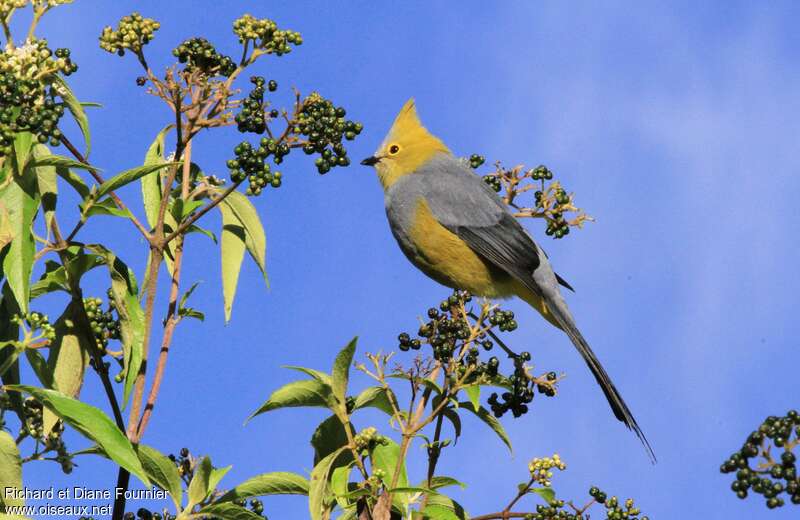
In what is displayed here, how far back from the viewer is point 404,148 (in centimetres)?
929

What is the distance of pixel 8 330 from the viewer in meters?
4.88

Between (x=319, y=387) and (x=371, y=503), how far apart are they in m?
0.57

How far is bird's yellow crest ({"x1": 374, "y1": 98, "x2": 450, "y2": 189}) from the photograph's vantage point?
919 centimetres

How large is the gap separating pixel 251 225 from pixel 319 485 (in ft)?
5.02

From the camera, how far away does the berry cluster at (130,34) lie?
4.98 meters

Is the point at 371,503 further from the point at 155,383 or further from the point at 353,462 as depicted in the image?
the point at 155,383

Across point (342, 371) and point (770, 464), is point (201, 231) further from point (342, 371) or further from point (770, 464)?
point (770, 464)

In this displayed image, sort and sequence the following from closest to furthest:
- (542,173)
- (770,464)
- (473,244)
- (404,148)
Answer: (770,464), (542,173), (473,244), (404,148)

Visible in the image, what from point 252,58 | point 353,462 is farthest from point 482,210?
point 353,462

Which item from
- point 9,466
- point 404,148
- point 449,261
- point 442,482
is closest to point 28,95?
Result: point 9,466

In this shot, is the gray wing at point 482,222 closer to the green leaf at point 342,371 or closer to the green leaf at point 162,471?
the green leaf at point 342,371

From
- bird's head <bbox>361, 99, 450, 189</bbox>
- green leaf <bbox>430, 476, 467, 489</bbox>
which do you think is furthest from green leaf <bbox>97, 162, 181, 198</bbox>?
bird's head <bbox>361, 99, 450, 189</bbox>

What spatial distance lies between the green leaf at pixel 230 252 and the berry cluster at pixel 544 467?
1.80 m

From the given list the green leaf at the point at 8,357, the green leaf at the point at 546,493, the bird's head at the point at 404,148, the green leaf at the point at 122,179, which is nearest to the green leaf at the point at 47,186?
the green leaf at the point at 122,179
